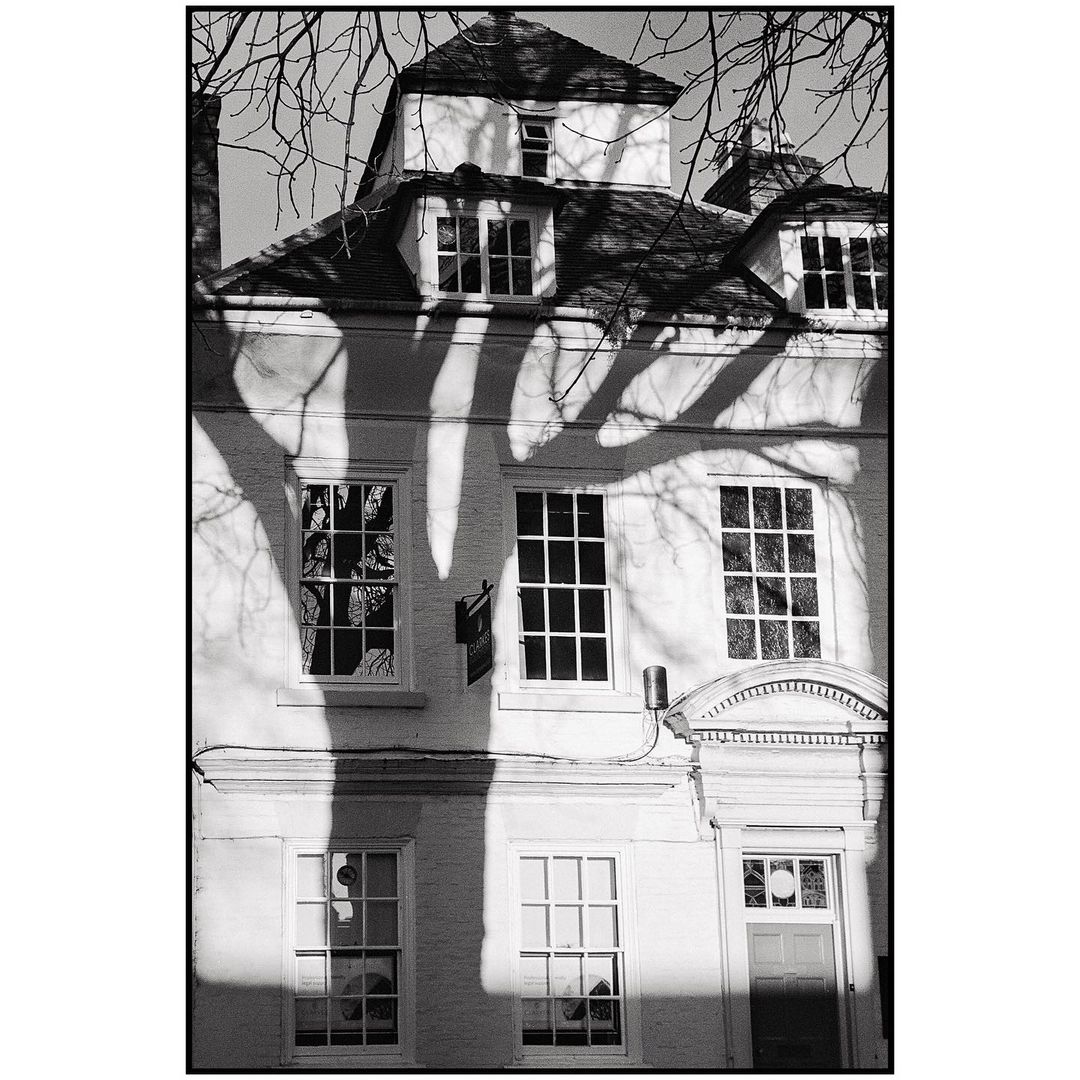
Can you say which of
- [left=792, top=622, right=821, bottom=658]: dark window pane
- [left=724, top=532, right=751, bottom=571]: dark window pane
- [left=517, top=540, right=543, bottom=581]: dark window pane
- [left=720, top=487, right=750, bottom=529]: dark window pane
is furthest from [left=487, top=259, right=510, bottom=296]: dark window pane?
[left=792, top=622, right=821, bottom=658]: dark window pane

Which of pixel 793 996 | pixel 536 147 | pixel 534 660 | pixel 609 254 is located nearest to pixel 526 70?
pixel 536 147

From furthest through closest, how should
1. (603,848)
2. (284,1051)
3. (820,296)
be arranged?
(820,296), (603,848), (284,1051)

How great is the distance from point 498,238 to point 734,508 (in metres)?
1.18

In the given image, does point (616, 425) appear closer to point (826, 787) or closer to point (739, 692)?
point (739, 692)

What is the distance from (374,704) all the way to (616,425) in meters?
1.20

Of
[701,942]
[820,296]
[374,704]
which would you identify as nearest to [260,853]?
[374,704]

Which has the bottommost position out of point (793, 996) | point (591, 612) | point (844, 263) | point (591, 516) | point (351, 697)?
point (793, 996)

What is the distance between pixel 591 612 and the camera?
17.3 ft

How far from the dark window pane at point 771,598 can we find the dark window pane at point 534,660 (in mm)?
731

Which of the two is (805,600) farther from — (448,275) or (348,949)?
(348,949)

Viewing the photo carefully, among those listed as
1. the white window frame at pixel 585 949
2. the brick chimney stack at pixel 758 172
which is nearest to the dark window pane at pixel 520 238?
the brick chimney stack at pixel 758 172

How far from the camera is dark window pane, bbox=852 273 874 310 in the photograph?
5373 mm

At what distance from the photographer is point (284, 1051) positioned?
15.7 ft

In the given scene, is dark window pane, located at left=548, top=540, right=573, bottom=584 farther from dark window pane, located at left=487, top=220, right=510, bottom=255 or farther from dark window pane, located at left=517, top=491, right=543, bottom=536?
dark window pane, located at left=487, top=220, right=510, bottom=255
